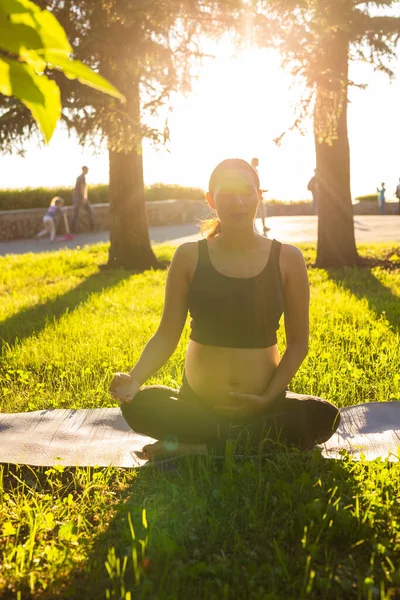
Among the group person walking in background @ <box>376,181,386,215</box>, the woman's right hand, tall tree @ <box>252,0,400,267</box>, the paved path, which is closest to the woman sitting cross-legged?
the woman's right hand

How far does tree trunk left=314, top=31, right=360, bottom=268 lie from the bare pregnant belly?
298 inches

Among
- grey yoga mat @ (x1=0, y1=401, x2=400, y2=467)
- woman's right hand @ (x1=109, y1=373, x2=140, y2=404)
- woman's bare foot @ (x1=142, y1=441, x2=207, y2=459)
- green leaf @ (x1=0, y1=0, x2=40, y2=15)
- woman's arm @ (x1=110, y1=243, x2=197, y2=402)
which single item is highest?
green leaf @ (x1=0, y1=0, x2=40, y2=15)

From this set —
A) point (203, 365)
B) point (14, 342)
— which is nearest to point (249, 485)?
point (203, 365)

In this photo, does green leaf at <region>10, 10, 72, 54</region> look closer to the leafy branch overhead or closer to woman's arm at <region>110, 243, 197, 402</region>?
the leafy branch overhead

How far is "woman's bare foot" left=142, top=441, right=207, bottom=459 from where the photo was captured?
3.42 meters

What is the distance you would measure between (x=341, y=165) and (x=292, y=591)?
9753 mm

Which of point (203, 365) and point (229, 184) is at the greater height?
point (229, 184)

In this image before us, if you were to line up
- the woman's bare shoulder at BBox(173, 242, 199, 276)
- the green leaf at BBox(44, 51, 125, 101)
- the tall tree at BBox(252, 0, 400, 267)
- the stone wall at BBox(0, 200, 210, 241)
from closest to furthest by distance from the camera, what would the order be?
the green leaf at BBox(44, 51, 125, 101), the woman's bare shoulder at BBox(173, 242, 199, 276), the tall tree at BBox(252, 0, 400, 267), the stone wall at BBox(0, 200, 210, 241)

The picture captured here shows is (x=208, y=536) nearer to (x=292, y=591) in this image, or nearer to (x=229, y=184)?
(x=292, y=591)

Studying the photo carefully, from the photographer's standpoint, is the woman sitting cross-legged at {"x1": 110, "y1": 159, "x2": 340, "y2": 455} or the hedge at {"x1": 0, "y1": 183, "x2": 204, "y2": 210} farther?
the hedge at {"x1": 0, "y1": 183, "x2": 204, "y2": 210}

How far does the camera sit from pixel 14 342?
6535mm

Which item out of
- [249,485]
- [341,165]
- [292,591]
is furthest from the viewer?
[341,165]

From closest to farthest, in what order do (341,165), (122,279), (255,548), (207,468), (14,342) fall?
1. (255,548)
2. (207,468)
3. (14,342)
4. (122,279)
5. (341,165)

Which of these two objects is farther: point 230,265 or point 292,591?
point 230,265
